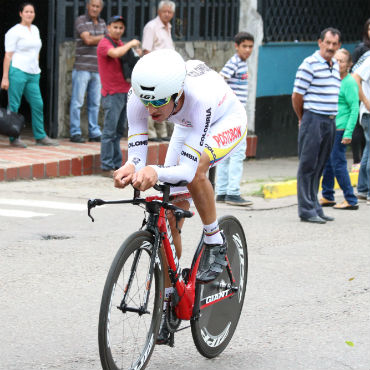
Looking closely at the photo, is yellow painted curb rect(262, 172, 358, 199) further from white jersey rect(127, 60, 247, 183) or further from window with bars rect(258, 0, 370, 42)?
white jersey rect(127, 60, 247, 183)

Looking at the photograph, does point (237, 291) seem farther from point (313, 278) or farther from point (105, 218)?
point (105, 218)

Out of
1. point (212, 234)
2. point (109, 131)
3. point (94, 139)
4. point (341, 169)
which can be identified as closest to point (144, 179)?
point (212, 234)

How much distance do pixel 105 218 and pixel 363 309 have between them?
3.56 metres

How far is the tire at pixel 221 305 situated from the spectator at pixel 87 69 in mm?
7940

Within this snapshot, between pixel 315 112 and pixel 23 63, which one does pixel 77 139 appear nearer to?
pixel 23 63

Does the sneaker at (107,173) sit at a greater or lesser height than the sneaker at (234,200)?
lesser

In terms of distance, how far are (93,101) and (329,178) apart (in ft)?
13.4

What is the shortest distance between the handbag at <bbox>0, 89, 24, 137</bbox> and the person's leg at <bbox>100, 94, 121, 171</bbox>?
1.22 meters

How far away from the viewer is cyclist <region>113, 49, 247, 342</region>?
4.48 m

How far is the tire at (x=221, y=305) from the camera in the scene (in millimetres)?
5082

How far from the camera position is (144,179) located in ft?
14.3

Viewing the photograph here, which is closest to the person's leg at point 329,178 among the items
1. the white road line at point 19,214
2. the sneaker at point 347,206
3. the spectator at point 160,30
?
the sneaker at point 347,206

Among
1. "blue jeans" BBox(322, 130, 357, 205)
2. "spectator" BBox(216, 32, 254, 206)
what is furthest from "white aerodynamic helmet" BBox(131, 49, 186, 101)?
"blue jeans" BBox(322, 130, 357, 205)

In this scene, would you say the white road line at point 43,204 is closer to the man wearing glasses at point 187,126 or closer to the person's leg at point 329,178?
the person's leg at point 329,178
